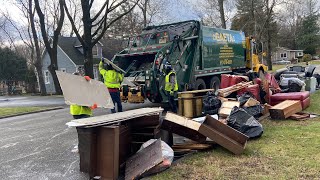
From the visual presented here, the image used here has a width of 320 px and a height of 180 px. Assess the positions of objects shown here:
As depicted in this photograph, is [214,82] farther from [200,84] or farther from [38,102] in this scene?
[38,102]

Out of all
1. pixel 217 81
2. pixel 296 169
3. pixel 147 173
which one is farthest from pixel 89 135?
pixel 217 81

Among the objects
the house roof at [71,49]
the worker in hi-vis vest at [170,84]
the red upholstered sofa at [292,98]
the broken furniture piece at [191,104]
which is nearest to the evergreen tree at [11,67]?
the house roof at [71,49]

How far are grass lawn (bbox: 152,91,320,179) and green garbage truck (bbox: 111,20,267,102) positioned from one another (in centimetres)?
437

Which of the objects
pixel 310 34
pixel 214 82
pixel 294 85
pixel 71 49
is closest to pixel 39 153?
pixel 214 82

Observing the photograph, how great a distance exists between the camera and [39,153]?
6258 mm

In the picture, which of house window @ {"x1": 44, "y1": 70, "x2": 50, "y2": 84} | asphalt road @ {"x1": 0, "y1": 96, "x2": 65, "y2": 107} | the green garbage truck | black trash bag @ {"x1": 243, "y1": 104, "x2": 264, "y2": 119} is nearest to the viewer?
black trash bag @ {"x1": 243, "y1": 104, "x2": 264, "y2": 119}

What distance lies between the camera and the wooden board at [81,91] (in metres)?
5.28

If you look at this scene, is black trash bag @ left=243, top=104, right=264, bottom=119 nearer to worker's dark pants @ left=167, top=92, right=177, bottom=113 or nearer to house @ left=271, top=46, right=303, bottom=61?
worker's dark pants @ left=167, top=92, right=177, bottom=113

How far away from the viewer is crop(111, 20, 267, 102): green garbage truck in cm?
976

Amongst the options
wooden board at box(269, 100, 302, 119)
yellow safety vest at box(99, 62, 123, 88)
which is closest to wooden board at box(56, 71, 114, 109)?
yellow safety vest at box(99, 62, 123, 88)

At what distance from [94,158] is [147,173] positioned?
32.9 inches

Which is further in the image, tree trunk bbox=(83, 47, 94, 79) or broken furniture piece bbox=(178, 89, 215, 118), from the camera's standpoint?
tree trunk bbox=(83, 47, 94, 79)

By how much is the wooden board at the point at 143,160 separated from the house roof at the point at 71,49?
30515 mm

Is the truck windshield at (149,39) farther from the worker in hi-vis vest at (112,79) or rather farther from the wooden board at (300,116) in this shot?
the wooden board at (300,116)
